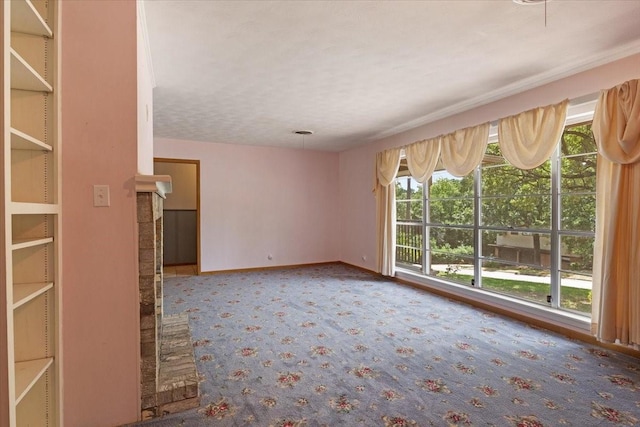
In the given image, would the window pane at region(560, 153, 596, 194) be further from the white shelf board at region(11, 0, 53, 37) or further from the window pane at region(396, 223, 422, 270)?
the white shelf board at region(11, 0, 53, 37)

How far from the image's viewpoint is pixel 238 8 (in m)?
2.01

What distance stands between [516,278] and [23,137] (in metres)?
4.83

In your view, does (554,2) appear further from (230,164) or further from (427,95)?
(230,164)

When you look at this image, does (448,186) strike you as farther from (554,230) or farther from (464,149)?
(554,230)

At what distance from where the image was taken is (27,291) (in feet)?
4.70

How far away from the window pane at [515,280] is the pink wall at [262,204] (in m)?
3.54

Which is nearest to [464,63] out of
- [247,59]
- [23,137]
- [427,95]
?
[427,95]

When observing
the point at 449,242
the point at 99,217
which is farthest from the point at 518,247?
the point at 99,217

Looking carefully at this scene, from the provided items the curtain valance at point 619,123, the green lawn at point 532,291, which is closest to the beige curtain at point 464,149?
the curtain valance at point 619,123

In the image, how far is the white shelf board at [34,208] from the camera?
1229mm

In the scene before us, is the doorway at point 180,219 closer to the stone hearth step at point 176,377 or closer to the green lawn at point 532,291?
the stone hearth step at point 176,377

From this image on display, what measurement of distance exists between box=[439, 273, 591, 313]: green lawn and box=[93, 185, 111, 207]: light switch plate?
4040 millimetres

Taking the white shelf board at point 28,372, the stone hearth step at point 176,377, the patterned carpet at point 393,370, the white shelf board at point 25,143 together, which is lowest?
the patterned carpet at point 393,370

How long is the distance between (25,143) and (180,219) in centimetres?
594
